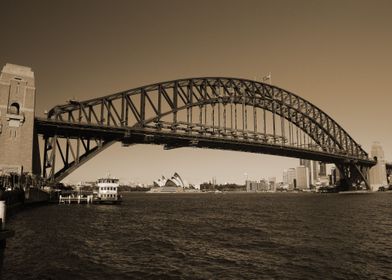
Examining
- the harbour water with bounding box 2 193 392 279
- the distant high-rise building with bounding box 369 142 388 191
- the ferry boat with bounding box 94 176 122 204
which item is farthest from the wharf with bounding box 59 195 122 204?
the distant high-rise building with bounding box 369 142 388 191

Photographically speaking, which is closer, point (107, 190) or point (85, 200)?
point (107, 190)

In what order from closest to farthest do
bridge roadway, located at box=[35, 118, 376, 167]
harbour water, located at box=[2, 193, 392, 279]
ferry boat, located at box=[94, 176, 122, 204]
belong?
1. harbour water, located at box=[2, 193, 392, 279]
2. bridge roadway, located at box=[35, 118, 376, 167]
3. ferry boat, located at box=[94, 176, 122, 204]

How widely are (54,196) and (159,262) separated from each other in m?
54.6

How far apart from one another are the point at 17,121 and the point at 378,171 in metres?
152

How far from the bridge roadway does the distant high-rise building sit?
5627cm

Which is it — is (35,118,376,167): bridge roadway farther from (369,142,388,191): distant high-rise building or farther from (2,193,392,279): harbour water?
(369,142,388,191): distant high-rise building

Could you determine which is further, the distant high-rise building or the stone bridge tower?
the distant high-rise building

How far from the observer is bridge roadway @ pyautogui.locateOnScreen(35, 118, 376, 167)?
68363mm

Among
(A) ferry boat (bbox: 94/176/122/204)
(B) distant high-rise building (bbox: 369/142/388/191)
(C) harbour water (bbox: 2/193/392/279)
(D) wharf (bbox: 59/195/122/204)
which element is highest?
(B) distant high-rise building (bbox: 369/142/388/191)

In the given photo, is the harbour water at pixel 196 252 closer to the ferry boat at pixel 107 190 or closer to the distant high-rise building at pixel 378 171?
the ferry boat at pixel 107 190

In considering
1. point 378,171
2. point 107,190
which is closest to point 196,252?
point 107,190

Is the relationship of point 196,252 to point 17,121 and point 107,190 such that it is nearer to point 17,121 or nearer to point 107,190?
point 17,121

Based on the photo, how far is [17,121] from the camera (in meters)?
60.2

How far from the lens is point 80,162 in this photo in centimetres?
6775
